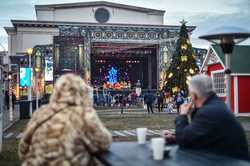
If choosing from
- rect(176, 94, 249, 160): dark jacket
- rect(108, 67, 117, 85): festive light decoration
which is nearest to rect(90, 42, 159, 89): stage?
rect(108, 67, 117, 85): festive light decoration

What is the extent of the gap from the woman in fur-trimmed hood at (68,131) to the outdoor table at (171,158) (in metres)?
→ 0.23

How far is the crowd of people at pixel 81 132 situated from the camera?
5117 mm

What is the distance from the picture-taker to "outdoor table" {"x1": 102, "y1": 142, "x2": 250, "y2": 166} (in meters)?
4.69

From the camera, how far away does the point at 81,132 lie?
5.13 meters

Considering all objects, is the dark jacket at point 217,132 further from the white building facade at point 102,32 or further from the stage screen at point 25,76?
the white building facade at point 102,32

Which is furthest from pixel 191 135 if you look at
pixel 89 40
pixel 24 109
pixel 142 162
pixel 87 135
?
pixel 89 40

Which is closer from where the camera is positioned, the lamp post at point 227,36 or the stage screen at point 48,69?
the lamp post at point 227,36

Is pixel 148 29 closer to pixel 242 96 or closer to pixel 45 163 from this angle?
pixel 242 96

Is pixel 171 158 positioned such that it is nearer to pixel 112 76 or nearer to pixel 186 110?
pixel 186 110

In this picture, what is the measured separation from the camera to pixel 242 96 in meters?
33.2

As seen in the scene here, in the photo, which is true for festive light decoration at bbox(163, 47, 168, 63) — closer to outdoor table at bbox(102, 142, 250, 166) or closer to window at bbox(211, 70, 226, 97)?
window at bbox(211, 70, 226, 97)

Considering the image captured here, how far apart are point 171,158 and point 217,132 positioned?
0.60 m

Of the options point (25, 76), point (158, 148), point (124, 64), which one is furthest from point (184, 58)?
point (158, 148)

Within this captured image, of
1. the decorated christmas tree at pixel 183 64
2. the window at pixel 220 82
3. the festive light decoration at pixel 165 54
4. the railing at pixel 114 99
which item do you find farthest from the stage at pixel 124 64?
the window at pixel 220 82
